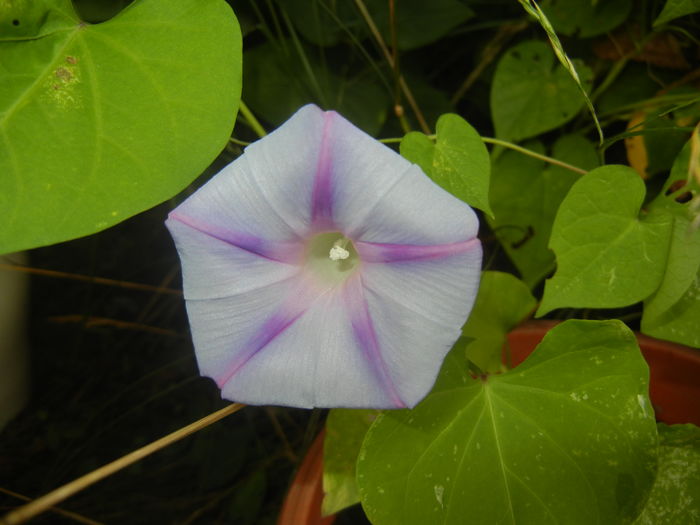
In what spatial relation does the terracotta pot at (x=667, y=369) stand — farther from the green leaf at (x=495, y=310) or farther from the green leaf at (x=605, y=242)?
the green leaf at (x=605, y=242)

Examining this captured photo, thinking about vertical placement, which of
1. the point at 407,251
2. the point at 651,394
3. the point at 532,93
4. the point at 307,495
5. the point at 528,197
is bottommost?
the point at 651,394

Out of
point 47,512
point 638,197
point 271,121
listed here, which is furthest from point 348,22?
point 47,512

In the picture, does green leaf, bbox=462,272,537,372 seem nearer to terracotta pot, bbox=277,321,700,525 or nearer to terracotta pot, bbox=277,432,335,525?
terracotta pot, bbox=277,321,700,525

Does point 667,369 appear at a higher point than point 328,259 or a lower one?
lower

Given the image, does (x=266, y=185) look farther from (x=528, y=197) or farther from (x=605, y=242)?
(x=528, y=197)

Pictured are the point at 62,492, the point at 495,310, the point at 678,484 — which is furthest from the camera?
the point at 495,310

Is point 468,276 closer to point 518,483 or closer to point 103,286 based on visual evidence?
point 518,483

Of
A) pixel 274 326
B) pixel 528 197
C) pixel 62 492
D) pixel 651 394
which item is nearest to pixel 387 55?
pixel 528 197
